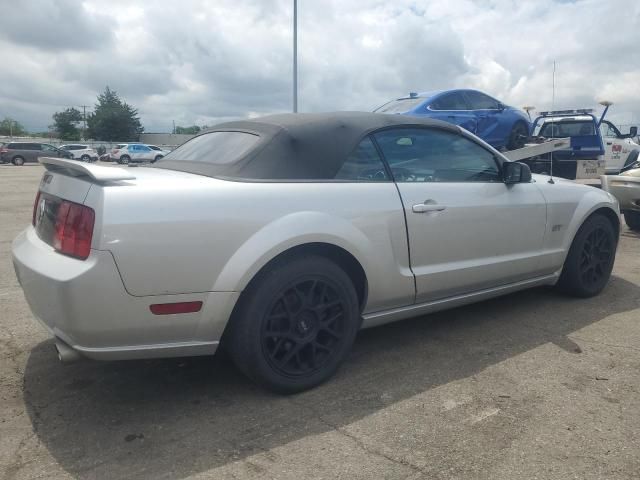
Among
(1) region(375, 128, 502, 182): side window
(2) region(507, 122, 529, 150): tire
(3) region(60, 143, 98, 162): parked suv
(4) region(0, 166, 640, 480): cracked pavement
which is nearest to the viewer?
(4) region(0, 166, 640, 480): cracked pavement

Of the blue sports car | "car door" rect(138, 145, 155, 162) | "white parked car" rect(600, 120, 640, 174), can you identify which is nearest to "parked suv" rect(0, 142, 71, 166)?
"car door" rect(138, 145, 155, 162)

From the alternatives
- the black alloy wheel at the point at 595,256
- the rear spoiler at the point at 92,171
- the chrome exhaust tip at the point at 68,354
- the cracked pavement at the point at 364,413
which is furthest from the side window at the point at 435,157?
the chrome exhaust tip at the point at 68,354

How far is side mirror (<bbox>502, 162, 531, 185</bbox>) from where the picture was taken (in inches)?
155

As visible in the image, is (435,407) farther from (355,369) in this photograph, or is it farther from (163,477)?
(163,477)

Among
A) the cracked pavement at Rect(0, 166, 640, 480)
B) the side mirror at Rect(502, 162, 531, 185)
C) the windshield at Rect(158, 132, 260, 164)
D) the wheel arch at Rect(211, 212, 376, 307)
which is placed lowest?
the cracked pavement at Rect(0, 166, 640, 480)

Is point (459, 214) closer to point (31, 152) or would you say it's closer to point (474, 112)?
point (474, 112)

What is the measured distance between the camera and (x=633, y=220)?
838cm

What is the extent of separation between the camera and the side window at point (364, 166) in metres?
3.16

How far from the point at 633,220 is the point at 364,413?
7.35m

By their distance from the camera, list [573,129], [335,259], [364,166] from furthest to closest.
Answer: [573,129], [364,166], [335,259]

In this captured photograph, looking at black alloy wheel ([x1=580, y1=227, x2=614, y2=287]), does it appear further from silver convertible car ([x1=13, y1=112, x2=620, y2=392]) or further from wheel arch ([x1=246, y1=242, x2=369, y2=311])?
wheel arch ([x1=246, y1=242, x2=369, y2=311])

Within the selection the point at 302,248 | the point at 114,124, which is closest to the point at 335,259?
the point at 302,248

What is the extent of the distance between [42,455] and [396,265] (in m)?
1.98

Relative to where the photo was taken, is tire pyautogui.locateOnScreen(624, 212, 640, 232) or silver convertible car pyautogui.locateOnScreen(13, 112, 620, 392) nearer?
silver convertible car pyautogui.locateOnScreen(13, 112, 620, 392)
